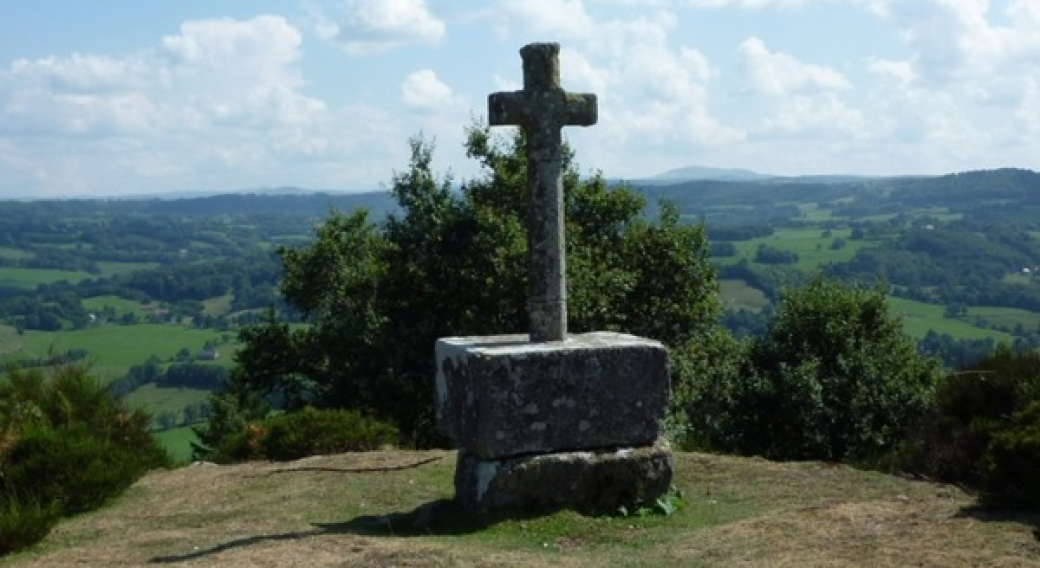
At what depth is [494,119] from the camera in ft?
36.5

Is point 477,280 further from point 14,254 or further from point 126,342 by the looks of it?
point 14,254

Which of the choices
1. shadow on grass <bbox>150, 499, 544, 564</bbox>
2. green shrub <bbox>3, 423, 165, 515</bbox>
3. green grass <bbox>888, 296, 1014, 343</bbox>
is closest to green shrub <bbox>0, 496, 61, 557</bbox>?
green shrub <bbox>3, 423, 165, 515</bbox>

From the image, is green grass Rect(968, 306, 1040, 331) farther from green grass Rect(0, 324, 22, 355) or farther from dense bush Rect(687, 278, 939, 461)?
green grass Rect(0, 324, 22, 355)

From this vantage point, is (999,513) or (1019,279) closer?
(999,513)

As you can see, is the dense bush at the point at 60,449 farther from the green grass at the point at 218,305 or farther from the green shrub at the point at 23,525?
the green grass at the point at 218,305

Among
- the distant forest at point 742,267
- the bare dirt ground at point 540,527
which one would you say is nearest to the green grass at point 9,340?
the distant forest at point 742,267

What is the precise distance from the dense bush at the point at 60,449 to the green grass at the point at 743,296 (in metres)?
66.9

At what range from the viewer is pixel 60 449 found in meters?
12.8

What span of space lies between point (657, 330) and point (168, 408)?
47362 millimetres

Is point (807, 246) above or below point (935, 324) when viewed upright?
above

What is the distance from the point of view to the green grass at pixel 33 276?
441ft

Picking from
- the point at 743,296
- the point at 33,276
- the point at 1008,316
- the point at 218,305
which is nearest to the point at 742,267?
the point at 743,296

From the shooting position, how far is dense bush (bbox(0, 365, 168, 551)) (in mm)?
11867

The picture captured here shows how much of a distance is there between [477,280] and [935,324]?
59392 millimetres
